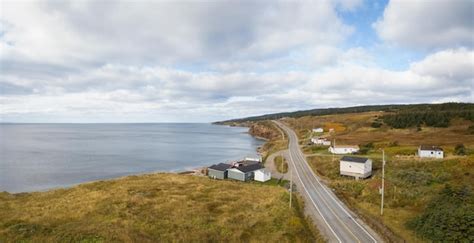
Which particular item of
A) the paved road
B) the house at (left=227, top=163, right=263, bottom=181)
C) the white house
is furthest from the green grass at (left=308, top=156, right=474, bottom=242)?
the house at (left=227, top=163, right=263, bottom=181)

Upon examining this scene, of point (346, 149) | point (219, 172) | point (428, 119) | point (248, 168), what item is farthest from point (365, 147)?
point (428, 119)

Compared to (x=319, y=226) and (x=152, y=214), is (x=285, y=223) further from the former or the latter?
(x=152, y=214)

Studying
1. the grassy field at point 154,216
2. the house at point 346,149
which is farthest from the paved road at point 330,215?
the house at point 346,149

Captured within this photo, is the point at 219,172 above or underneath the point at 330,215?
above

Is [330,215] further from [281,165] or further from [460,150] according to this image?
[460,150]

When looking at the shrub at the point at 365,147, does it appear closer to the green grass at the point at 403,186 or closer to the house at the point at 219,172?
the green grass at the point at 403,186

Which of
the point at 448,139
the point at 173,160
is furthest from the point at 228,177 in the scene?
the point at 448,139
